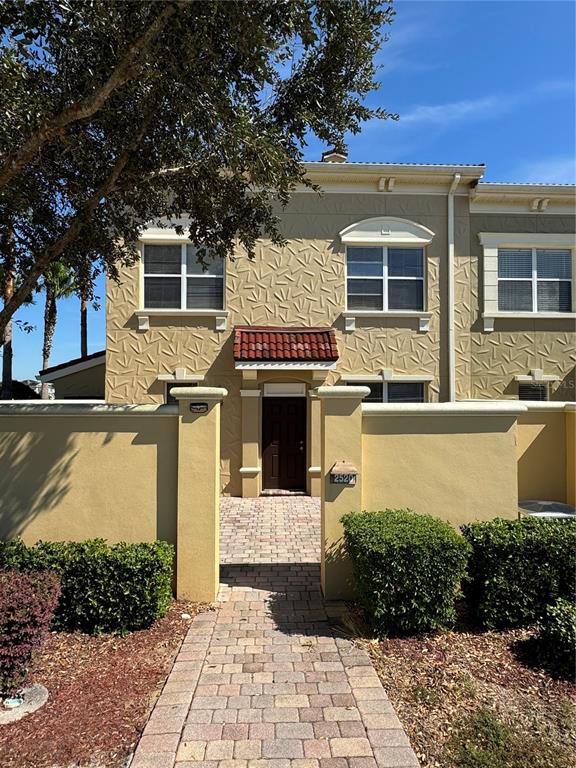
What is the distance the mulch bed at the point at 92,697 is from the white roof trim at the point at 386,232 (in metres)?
9.97

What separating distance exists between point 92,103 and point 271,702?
543 cm

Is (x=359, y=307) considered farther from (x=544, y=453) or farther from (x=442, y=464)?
(x=442, y=464)

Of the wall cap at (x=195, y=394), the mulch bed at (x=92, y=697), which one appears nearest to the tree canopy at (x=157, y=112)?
the wall cap at (x=195, y=394)

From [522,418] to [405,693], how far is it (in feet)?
17.9

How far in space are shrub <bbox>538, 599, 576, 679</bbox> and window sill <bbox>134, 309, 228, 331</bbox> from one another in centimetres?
940

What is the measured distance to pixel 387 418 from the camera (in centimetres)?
577

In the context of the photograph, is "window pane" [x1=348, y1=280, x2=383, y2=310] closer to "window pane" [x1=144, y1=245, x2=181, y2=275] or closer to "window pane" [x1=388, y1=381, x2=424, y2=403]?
"window pane" [x1=388, y1=381, x2=424, y2=403]

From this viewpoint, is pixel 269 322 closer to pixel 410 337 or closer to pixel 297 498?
pixel 410 337

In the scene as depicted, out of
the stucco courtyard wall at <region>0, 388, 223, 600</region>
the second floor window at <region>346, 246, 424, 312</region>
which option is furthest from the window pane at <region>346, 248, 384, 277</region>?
the stucco courtyard wall at <region>0, 388, 223, 600</region>

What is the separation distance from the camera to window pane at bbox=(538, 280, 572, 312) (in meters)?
12.8

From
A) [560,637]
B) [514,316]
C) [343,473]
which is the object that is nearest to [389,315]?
[514,316]

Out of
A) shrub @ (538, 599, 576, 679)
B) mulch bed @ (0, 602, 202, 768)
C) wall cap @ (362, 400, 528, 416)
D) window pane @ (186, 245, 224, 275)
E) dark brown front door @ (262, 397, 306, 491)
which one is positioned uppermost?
window pane @ (186, 245, 224, 275)

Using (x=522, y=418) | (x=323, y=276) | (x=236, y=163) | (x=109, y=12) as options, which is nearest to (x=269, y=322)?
(x=323, y=276)

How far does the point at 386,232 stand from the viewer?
483 inches
